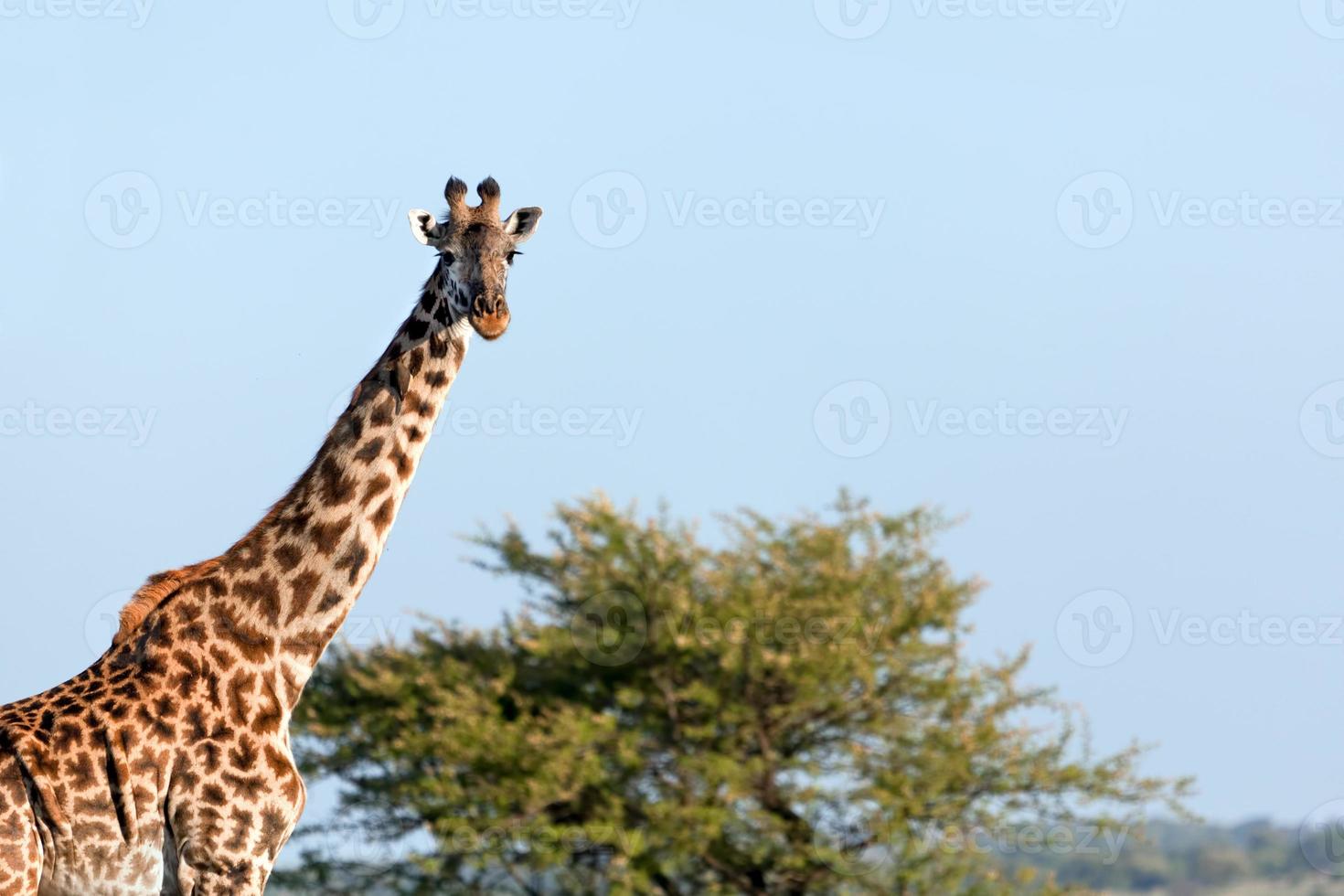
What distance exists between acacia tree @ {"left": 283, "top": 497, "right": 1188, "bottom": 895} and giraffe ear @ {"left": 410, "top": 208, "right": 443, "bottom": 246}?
1659cm

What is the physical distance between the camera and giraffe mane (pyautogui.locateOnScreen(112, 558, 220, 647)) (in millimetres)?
8586

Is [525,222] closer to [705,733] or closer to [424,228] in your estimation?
[424,228]

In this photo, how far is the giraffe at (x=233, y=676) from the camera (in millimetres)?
7914

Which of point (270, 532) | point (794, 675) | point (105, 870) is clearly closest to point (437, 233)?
point (270, 532)

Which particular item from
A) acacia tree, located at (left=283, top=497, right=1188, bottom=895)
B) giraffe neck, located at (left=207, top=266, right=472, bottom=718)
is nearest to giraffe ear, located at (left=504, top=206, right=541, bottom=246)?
giraffe neck, located at (left=207, top=266, right=472, bottom=718)

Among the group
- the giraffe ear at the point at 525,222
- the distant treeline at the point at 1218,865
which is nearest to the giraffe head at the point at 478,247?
the giraffe ear at the point at 525,222

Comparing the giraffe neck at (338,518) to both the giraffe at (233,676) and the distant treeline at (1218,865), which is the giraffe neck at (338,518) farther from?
the distant treeline at (1218,865)

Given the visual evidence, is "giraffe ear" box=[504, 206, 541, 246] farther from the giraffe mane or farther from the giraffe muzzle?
the giraffe mane

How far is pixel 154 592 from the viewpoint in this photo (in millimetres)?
8711

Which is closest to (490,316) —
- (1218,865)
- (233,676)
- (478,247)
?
(478,247)

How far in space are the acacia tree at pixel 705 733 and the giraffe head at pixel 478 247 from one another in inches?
654

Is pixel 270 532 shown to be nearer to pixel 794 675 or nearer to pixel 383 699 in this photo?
pixel 794 675

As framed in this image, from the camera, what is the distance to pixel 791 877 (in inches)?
1003

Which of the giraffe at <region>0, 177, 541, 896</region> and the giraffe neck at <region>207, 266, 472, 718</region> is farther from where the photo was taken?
the giraffe neck at <region>207, 266, 472, 718</region>
